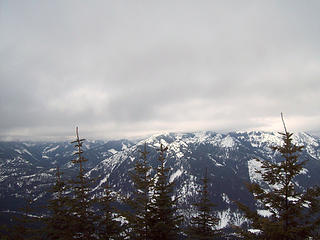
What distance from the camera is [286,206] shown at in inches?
468

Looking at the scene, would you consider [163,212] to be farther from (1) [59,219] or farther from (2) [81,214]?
(1) [59,219]

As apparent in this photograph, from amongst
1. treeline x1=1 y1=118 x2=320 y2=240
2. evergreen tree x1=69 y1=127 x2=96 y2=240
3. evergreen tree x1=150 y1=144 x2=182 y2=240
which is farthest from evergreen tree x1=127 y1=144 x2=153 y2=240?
evergreen tree x1=69 y1=127 x2=96 y2=240

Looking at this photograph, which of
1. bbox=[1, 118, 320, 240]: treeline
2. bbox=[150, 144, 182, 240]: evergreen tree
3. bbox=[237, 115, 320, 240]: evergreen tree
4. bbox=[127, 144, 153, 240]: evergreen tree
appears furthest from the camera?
bbox=[127, 144, 153, 240]: evergreen tree

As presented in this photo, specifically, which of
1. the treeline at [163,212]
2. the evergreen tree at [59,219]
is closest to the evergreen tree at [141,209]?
the treeline at [163,212]

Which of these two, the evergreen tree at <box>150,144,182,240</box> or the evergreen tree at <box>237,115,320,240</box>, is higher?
the evergreen tree at <box>237,115,320,240</box>

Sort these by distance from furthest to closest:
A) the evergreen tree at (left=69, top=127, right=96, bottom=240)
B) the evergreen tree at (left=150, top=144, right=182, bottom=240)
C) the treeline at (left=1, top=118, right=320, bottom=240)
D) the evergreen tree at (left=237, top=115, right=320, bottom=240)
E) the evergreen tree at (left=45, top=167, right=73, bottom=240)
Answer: the evergreen tree at (left=150, top=144, right=182, bottom=240) < the evergreen tree at (left=69, top=127, right=96, bottom=240) < the evergreen tree at (left=45, top=167, right=73, bottom=240) < the treeline at (left=1, top=118, right=320, bottom=240) < the evergreen tree at (left=237, top=115, right=320, bottom=240)

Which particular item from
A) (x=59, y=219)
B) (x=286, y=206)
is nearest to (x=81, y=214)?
(x=59, y=219)

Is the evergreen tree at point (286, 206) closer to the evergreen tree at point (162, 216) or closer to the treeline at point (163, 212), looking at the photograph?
the treeline at point (163, 212)

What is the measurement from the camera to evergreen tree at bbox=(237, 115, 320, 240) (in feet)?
35.7

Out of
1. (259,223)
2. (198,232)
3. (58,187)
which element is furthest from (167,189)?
(58,187)

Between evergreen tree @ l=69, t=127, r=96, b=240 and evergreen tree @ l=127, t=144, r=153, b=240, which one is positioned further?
evergreen tree @ l=127, t=144, r=153, b=240

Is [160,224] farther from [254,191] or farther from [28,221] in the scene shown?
[28,221]

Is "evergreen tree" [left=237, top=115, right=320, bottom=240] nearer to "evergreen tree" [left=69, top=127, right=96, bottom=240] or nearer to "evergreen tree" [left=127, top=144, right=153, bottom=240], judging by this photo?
"evergreen tree" [left=127, top=144, right=153, bottom=240]

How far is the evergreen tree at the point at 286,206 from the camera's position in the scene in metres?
10.9
